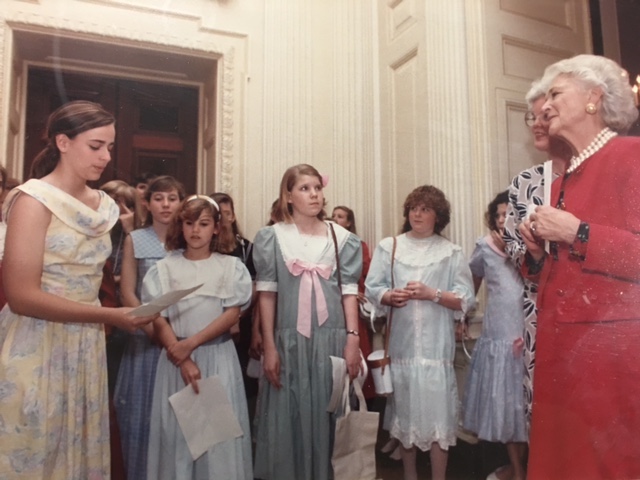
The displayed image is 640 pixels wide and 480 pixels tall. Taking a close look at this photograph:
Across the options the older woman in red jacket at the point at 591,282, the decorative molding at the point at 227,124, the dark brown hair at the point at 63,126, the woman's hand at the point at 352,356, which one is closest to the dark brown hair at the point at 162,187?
the decorative molding at the point at 227,124

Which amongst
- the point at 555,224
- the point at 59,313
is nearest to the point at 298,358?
the point at 59,313

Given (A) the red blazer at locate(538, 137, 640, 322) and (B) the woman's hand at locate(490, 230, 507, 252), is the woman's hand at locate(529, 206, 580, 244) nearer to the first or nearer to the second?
(A) the red blazer at locate(538, 137, 640, 322)

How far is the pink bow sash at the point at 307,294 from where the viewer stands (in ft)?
4.21

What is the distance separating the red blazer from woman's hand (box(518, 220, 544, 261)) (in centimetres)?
6

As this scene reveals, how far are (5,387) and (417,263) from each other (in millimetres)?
1117

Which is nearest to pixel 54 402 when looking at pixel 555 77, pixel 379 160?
pixel 379 160

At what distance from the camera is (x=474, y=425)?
1.45 m

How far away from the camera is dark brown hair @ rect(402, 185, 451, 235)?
1.42m

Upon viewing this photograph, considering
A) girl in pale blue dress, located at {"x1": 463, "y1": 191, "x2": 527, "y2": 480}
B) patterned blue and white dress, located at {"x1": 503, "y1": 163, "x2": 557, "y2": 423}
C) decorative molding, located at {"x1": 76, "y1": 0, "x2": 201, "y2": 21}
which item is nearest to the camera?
patterned blue and white dress, located at {"x1": 503, "y1": 163, "x2": 557, "y2": 423}

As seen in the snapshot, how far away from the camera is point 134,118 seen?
1.13 meters

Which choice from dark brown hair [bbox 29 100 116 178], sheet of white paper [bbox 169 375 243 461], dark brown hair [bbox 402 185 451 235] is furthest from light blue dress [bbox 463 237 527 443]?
dark brown hair [bbox 29 100 116 178]

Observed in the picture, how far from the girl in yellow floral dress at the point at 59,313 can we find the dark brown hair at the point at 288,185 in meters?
0.46

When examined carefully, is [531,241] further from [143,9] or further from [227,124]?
[143,9]

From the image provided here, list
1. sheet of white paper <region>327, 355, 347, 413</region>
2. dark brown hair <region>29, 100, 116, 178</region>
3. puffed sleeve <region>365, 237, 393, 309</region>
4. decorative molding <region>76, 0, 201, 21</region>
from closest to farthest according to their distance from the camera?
dark brown hair <region>29, 100, 116, 178</region>
decorative molding <region>76, 0, 201, 21</region>
sheet of white paper <region>327, 355, 347, 413</region>
puffed sleeve <region>365, 237, 393, 309</region>
